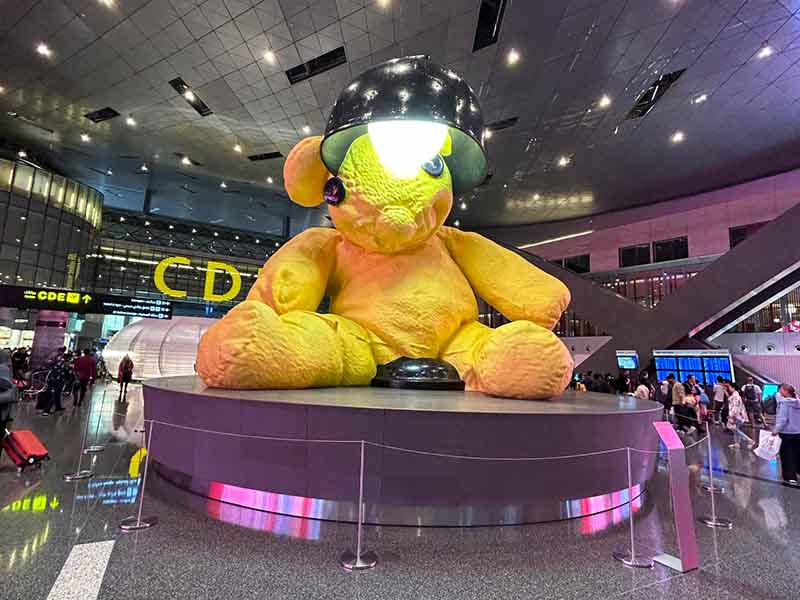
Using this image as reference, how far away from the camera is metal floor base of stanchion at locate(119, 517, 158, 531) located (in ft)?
7.61

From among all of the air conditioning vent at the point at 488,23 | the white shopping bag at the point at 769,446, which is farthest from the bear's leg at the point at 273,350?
the air conditioning vent at the point at 488,23

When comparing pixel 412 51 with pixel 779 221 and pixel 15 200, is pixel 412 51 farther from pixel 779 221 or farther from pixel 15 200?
pixel 15 200

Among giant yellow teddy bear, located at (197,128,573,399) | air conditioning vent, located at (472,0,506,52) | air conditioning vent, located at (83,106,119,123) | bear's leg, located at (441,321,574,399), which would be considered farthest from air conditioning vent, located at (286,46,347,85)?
bear's leg, located at (441,321,574,399)

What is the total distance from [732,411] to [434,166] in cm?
781

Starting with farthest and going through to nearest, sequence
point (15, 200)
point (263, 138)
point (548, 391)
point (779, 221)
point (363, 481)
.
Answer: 1. point (15, 200)
2. point (263, 138)
3. point (779, 221)
4. point (548, 391)
5. point (363, 481)

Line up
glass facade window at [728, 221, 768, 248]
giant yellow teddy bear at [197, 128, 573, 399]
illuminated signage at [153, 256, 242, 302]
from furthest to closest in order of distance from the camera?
glass facade window at [728, 221, 768, 248] < illuminated signage at [153, 256, 242, 302] < giant yellow teddy bear at [197, 128, 573, 399]

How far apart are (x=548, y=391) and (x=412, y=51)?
7.96 meters

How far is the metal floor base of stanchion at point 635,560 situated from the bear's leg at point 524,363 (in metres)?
1.20

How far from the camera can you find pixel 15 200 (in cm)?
1474

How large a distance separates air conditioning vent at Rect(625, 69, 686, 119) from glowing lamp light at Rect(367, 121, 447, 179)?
9186 millimetres

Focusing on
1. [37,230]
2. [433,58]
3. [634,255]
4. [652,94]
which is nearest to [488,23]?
[433,58]

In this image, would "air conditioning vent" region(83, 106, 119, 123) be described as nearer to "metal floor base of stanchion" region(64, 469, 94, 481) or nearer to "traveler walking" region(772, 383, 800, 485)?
"metal floor base of stanchion" region(64, 469, 94, 481)

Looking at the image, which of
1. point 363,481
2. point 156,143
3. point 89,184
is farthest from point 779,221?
point 89,184

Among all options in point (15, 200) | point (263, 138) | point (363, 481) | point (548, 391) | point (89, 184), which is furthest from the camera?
point (89, 184)
